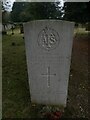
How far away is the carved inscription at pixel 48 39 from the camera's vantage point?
5230mm

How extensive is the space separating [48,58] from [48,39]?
45 cm

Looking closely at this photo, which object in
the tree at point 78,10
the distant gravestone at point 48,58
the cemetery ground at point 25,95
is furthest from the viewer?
the tree at point 78,10

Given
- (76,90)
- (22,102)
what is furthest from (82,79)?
(22,102)

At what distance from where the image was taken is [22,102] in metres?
5.87

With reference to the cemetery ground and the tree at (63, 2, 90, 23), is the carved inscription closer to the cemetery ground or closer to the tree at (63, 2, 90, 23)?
the cemetery ground

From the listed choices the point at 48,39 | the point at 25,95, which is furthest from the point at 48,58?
the point at 25,95

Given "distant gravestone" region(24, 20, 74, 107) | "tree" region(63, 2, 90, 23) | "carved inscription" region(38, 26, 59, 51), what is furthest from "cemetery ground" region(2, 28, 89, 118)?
"tree" region(63, 2, 90, 23)

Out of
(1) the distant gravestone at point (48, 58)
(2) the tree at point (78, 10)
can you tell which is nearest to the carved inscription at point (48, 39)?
(1) the distant gravestone at point (48, 58)

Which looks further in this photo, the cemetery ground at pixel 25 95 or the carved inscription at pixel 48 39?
the cemetery ground at pixel 25 95

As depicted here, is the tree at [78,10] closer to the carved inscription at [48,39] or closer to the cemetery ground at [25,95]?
the cemetery ground at [25,95]

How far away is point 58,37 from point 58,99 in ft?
5.15

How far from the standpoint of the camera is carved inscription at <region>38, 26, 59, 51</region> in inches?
206

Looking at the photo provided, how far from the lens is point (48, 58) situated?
539 centimetres

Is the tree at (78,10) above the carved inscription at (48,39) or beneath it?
above
